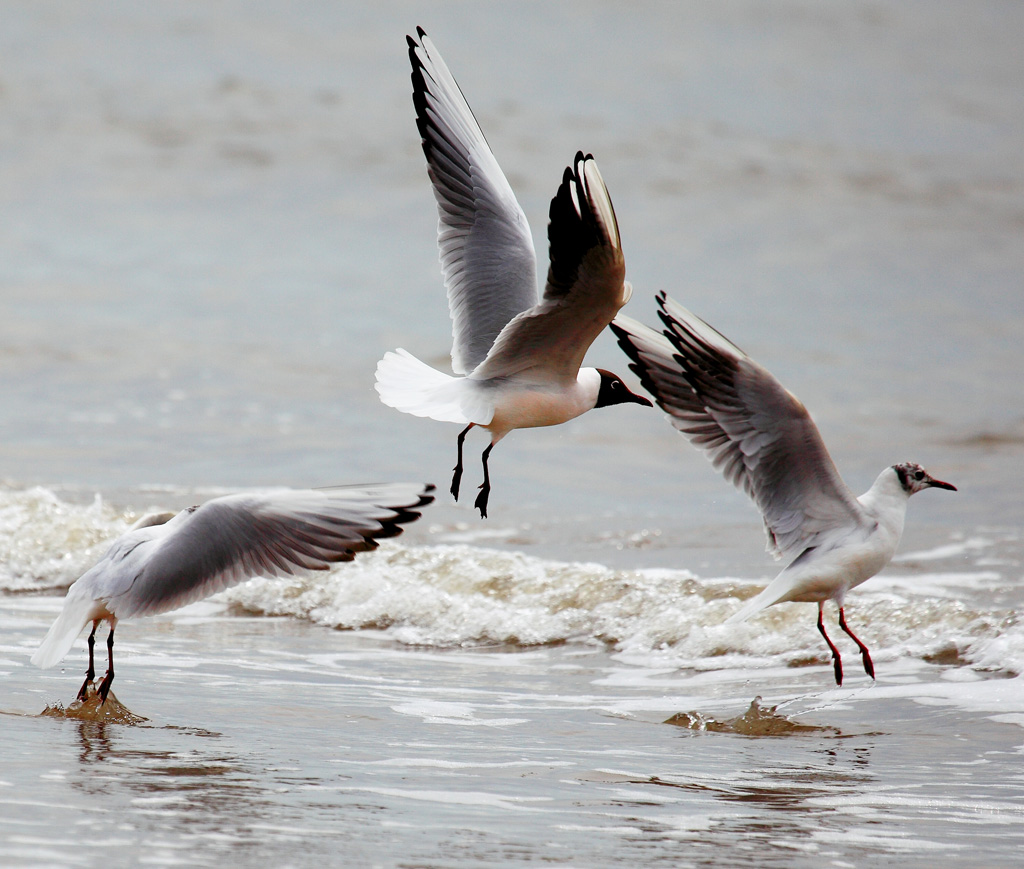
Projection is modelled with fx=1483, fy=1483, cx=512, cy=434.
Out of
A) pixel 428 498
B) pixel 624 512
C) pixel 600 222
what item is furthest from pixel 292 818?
pixel 624 512

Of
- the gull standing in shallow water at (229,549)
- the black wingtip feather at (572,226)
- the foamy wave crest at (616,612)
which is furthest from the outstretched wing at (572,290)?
the foamy wave crest at (616,612)

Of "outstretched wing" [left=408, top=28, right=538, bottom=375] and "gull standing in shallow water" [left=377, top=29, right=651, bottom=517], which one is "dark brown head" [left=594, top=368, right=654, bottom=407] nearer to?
"gull standing in shallow water" [left=377, top=29, right=651, bottom=517]

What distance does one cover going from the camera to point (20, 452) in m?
13.4

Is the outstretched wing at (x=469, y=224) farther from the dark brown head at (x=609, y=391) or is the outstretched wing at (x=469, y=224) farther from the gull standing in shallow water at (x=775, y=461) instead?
the gull standing in shallow water at (x=775, y=461)

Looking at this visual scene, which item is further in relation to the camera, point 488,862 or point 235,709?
point 235,709

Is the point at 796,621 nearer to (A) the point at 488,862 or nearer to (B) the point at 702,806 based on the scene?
(B) the point at 702,806

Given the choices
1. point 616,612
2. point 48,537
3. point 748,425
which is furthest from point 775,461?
point 48,537

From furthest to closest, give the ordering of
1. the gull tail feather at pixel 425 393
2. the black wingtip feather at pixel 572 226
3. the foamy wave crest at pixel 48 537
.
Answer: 1. the foamy wave crest at pixel 48 537
2. the gull tail feather at pixel 425 393
3. the black wingtip feather at pixel 572 226

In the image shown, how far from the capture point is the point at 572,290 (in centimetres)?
592

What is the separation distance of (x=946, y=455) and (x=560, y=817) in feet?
37.4

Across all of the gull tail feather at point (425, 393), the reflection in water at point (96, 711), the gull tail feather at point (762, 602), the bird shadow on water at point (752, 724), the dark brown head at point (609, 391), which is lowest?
the bird shadow on water at point (752, 724)

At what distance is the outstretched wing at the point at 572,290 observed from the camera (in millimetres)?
5457

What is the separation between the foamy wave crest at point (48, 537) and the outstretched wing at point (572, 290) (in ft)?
12.0

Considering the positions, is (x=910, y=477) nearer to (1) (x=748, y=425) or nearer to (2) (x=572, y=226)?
(1) (x=748, y=425)
